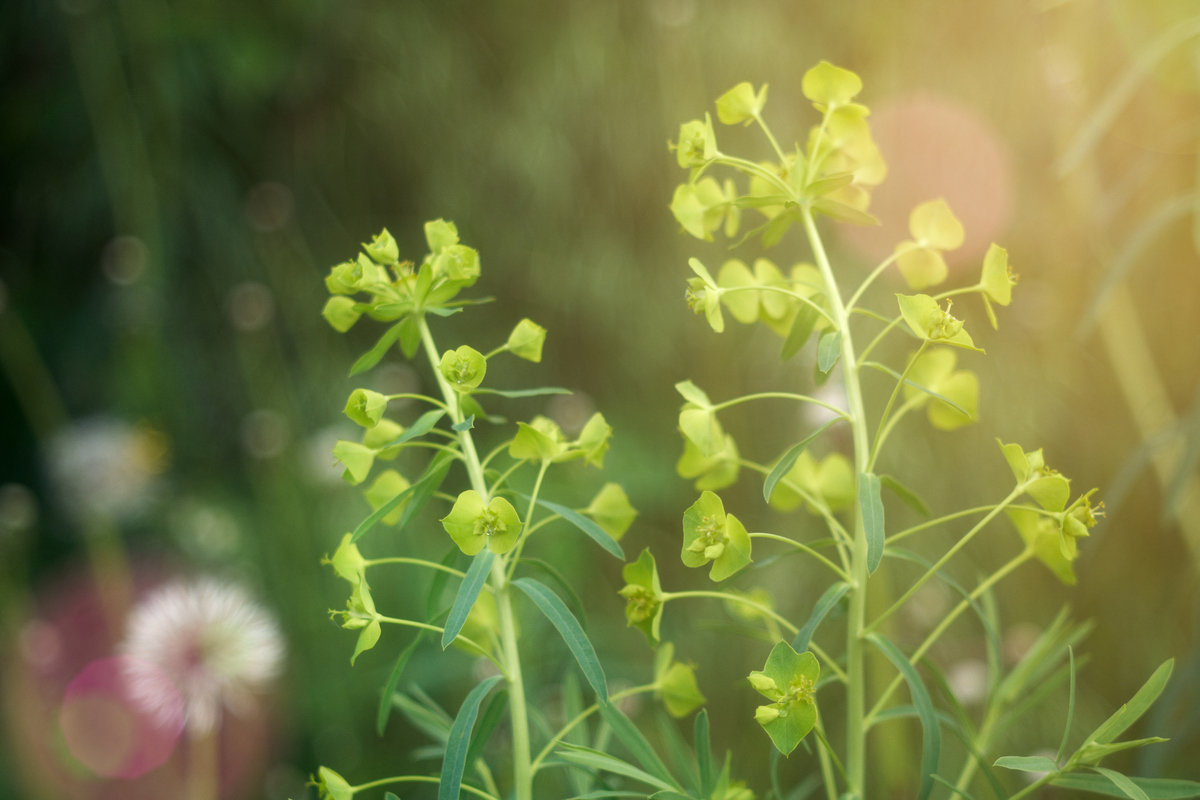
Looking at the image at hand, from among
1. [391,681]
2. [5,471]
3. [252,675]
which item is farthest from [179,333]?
[391,681]

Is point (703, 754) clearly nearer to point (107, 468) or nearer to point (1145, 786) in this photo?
point (1145, 786)

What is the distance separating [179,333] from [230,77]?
43 cm

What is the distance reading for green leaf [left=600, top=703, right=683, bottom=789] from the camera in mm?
299

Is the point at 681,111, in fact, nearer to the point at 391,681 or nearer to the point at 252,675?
the point at 252,675

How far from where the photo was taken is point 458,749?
265 mm

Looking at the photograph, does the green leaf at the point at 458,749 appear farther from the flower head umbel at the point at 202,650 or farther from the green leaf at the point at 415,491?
the flower head umbel at the point at 202,650

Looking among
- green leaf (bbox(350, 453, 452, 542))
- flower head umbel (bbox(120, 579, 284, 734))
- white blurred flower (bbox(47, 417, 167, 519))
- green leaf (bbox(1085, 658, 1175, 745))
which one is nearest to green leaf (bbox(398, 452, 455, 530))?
green leaf (bbox(350, 453, 452, 542))

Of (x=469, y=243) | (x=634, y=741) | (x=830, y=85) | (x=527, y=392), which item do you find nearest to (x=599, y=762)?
(x=634, y=741)

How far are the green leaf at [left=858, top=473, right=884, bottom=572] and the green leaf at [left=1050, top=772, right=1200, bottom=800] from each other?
108 mm

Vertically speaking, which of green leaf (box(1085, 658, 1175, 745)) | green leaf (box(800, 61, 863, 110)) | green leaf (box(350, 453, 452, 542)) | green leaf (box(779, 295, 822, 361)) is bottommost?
green leaf (box(1085, 658, 1175, 745))

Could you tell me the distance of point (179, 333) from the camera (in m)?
1.41

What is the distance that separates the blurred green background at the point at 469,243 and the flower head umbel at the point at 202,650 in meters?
0.18

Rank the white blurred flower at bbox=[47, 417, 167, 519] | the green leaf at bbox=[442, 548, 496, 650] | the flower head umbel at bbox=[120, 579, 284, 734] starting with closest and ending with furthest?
the green leaf at bbox=[442, 548, 496, 650], the flower head umbel at bbox=[120, 579, 284, 734], the white blurred flower at bbox=[47, 417, 167, 519]

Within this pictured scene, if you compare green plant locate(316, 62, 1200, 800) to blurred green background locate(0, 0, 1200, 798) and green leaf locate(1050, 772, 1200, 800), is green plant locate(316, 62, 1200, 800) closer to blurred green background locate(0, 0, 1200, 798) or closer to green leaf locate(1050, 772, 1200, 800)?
green leaf locate(1050, 772, 1200, 800)
